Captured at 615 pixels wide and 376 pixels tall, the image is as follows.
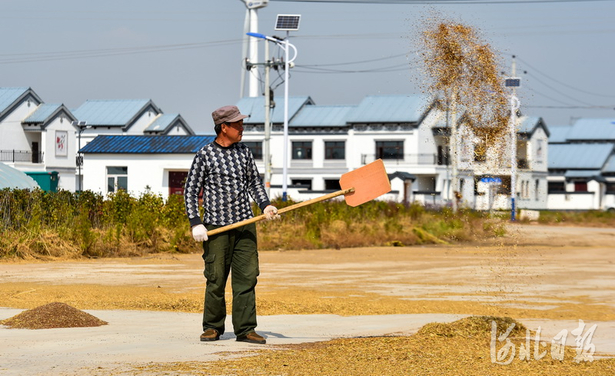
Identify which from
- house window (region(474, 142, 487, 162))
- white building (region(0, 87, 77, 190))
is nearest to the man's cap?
house window (region(474, 142, 487, 162))

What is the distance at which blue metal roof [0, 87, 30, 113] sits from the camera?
7388 cm

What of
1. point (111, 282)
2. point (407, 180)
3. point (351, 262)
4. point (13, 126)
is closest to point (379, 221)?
point (351, 262)

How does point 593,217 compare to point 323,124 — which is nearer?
point 593,217

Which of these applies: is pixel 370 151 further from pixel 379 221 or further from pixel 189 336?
pixel 189 336

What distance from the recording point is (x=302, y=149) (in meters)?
76.7

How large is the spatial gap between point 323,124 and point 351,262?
5508cm

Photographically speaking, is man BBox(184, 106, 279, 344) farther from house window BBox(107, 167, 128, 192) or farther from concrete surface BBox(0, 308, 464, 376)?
house window BBox(107, 167, 128, 192)

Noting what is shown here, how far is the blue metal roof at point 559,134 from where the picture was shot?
9469 centimetres

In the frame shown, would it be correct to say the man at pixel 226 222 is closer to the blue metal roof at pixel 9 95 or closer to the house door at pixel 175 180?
the house door at pixel 175 180

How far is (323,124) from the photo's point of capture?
75625 millimetres

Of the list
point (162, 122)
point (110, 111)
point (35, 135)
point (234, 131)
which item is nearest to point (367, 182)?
point (234, 131)

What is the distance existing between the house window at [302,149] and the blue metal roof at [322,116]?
1.44 meters
